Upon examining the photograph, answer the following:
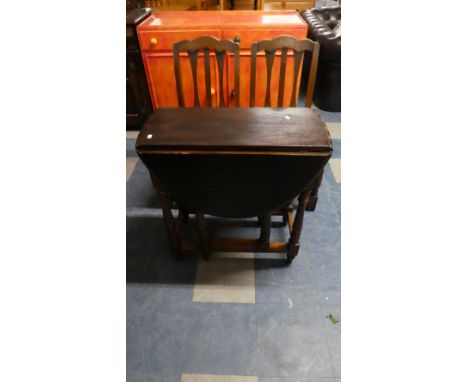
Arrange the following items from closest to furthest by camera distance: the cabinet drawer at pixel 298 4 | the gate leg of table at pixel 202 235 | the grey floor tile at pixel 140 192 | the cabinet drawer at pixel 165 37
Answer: the gate leg of table at pixel 202 235 < the grey floor tile at pixel 140 192 < the cabinet drawer at pixel 165 37 < the cabinet drawer at pixel 298 4

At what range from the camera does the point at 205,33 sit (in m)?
2.10

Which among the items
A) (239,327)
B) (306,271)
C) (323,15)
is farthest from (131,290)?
(323,15)

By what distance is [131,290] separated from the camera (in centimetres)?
149

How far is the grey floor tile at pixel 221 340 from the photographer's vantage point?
3.98ft

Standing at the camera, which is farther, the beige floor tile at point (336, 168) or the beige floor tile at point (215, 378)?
the beige floor tile at point (336, 168)

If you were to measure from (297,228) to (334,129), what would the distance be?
1628mm

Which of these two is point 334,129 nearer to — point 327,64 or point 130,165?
point 327,64

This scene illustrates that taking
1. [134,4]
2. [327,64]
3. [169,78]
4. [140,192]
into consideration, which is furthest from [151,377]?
[327,64]

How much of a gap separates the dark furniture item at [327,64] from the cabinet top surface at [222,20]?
0.53 meters

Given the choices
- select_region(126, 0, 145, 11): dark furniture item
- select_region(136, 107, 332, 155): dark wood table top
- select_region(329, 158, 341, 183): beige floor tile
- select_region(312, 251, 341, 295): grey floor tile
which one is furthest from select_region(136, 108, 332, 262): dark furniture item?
select_region(126, 0, 145, 11): dark furniture item

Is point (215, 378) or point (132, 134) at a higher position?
point (132, 134)

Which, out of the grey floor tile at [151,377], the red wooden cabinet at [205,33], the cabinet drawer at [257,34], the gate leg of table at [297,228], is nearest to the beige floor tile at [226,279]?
the gate leg of table at [297,228]

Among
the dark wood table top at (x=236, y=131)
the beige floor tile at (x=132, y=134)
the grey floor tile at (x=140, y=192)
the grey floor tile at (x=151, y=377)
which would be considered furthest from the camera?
the beige floor tile at (x=132, y=134)

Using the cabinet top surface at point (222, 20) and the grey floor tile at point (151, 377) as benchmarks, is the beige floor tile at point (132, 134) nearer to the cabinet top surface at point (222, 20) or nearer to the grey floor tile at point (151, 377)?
the cabinet top surface at point (222, 20)
